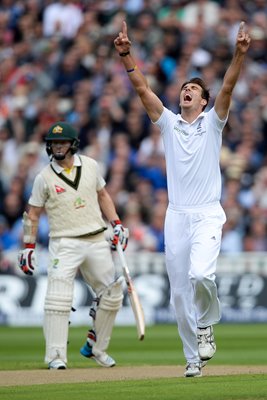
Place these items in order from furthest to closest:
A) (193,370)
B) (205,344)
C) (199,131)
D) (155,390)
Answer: (193,370) → (199,131) → (205,344) → (155,390)

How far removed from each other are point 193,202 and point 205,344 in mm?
1075

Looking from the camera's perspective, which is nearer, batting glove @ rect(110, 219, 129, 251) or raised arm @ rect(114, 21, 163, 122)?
raised arm @ rect(114, 21, 163, 122)

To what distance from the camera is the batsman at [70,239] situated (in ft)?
37.7

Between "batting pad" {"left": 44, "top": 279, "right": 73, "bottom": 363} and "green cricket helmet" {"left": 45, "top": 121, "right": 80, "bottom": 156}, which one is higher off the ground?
"green cricket helmet" {"left": 45, "top": 121, "right": 80, "bottom": 156}

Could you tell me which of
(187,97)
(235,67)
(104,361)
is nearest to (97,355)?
(104,361)

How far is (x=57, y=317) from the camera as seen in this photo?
37.6 feet

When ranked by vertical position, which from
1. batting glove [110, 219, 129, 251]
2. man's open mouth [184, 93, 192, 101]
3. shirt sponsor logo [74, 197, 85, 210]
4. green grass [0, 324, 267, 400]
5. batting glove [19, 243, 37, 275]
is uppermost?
man's open mouth [184, 93, 192, 101]

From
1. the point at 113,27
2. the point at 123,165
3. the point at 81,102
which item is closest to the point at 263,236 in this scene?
the point at 123,165

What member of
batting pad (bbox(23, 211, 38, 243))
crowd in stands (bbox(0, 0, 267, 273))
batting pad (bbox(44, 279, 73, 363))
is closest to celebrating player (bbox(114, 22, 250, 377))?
batting pad (bbox(44, 279, 73, 363))

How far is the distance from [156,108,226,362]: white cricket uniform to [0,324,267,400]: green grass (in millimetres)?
535

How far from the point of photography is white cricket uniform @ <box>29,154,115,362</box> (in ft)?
37.6

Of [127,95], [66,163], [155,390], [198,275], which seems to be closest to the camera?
[155,390]

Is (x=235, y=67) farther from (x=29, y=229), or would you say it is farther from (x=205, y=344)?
(x=29, y=229)

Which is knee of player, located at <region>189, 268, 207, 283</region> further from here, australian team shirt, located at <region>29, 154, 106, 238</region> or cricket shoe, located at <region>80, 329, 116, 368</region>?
cricket shoe, located at <region>80, 329, 116, 368</region>
